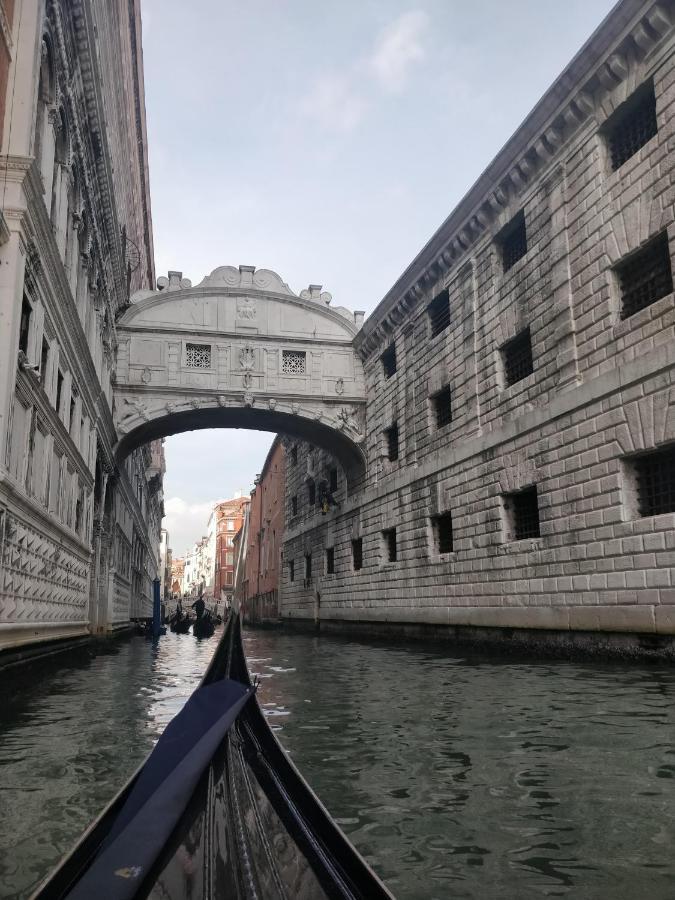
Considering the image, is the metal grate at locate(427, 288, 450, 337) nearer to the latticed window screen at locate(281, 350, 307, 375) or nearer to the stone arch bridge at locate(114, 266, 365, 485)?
the stone arch bridge at locate(114, 266, 365, 485)

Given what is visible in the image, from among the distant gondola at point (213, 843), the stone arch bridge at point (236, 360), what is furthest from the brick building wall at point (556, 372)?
the distant gondola at point (213, 843)

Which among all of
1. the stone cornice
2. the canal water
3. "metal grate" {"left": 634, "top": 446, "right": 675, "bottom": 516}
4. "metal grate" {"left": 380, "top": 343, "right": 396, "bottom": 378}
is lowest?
the canal water

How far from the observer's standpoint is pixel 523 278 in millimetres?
12711

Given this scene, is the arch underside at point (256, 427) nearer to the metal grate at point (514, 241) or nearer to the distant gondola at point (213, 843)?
the metal grate at point (514, 241)

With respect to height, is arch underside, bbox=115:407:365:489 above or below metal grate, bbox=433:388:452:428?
above

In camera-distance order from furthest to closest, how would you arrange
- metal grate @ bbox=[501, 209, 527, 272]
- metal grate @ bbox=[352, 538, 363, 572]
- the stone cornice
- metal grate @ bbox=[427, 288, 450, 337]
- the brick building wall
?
metal grate @ bbox=[352, 538, 363, 572]
metal grate @ bbox=[427, 288, 450, 337]
metal grate @ bbox=[501, 209, 527, 272]
the stone cornice
the brick building wall

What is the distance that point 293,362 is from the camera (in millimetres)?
20047

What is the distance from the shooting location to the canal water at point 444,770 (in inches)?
93.2

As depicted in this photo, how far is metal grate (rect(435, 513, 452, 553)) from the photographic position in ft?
50.0

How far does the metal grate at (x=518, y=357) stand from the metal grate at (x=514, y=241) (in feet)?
4.91

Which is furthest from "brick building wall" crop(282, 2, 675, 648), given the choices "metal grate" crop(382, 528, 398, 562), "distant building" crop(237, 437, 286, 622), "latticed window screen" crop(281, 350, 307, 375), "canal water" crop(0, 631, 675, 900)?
"distant building" crop(237, 437, 286, 622)

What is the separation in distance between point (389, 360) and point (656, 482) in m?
10.6

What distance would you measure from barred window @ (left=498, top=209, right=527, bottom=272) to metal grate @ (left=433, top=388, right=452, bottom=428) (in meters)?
3.06

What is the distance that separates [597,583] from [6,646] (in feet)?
24.1
